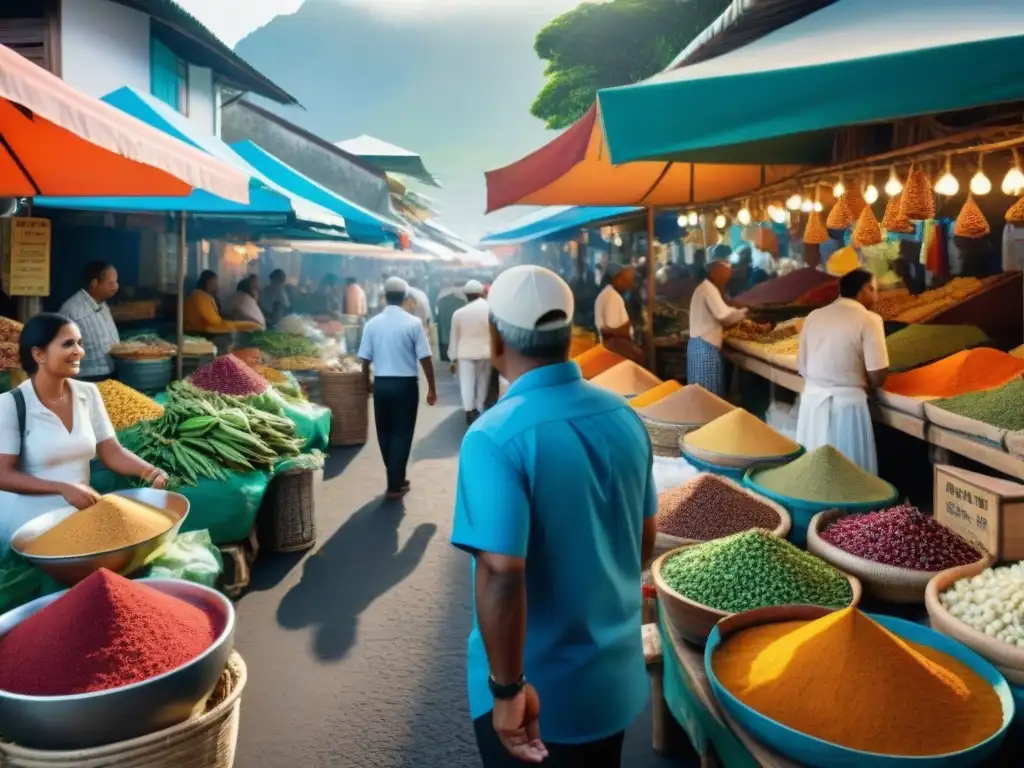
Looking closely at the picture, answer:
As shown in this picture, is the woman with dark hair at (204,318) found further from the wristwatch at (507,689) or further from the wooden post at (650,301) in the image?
the wristwatch at (507,689)

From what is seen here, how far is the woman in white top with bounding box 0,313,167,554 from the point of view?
3275 millimetres

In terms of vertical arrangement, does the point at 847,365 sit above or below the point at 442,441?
above

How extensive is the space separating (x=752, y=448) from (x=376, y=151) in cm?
2442

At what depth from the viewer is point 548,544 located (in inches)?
70.1

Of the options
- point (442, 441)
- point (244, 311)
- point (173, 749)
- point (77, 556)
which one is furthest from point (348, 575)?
point (244, 311)

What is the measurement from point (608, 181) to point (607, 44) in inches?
481

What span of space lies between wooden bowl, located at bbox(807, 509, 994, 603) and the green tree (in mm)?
15040

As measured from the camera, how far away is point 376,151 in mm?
26594

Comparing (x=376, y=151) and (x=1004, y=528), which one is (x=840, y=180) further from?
(x=376, y=151)

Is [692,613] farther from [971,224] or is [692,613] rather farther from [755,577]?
[971,224]

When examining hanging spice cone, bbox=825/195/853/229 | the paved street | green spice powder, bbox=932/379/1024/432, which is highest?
hanging spice cone, bbox=825/195/853/229

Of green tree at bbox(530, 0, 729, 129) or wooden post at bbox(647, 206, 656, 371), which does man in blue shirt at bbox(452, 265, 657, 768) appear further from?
green tree at bbox(530, 0, 729, 129)

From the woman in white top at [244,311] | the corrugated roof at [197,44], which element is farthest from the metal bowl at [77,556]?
the woman in white top at [244,311]

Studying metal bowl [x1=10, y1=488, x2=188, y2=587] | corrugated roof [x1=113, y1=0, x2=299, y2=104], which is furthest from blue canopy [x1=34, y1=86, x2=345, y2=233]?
corrugated roof [x1=113, y1=0, x2=299, y2=104]
